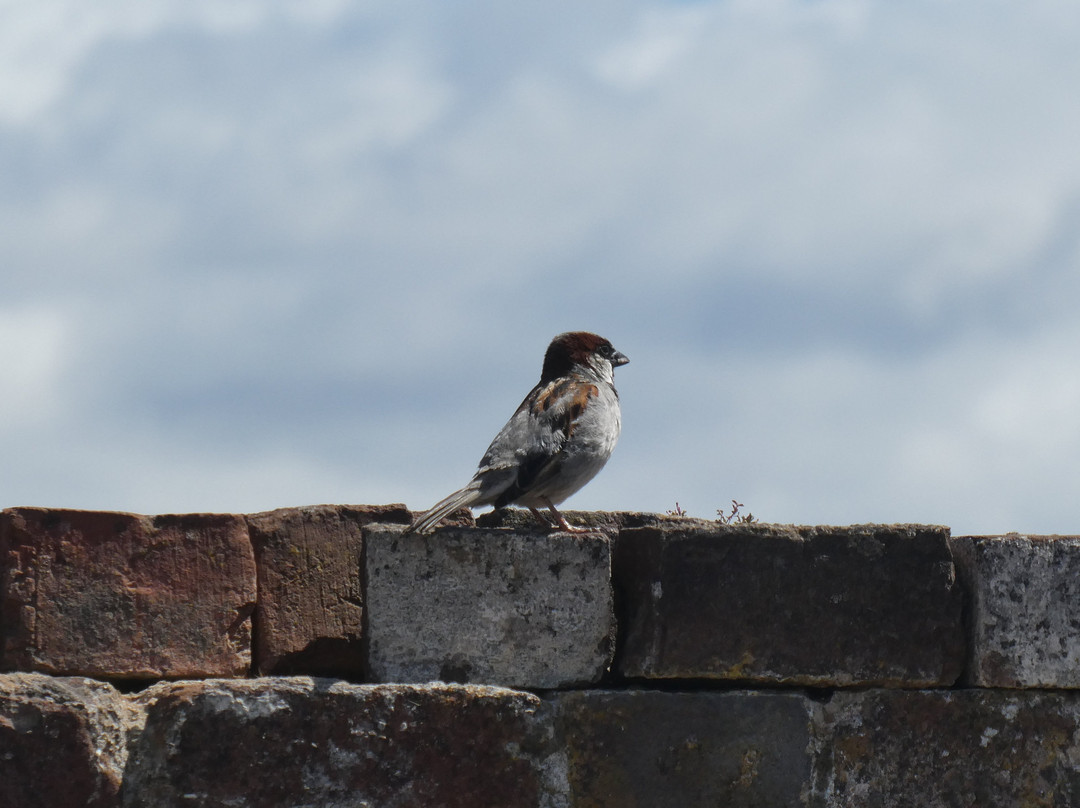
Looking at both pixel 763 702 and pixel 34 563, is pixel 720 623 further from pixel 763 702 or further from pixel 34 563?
pixel 34 563

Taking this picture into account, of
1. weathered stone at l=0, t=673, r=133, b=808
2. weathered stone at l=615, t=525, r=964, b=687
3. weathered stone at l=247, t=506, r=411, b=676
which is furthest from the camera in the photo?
weathered stone at l=247, t=506, r=411, b=676

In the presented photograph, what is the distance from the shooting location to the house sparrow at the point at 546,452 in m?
4.64

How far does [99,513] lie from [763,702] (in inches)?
85.4

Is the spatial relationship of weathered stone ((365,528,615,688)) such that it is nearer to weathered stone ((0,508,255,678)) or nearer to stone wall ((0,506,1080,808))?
stone wall ((0,506,1080,808))

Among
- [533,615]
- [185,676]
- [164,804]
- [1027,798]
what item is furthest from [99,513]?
[1027,798]

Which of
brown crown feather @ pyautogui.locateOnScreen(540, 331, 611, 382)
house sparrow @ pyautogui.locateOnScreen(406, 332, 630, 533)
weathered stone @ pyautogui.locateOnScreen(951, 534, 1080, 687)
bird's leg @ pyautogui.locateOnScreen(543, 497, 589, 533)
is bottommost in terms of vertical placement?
weathered stone @ pyautogui.locateOnScreen(951, 534, 1080, 687)

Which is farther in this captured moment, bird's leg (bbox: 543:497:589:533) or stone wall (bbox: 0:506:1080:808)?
bird's leg (bbox: 543:497:589:533)

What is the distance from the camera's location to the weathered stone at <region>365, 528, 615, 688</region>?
4219 mm

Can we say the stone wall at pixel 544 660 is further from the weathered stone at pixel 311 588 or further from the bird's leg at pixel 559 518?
the bird's leg at pixel 559 518

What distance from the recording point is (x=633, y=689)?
434 centimetres

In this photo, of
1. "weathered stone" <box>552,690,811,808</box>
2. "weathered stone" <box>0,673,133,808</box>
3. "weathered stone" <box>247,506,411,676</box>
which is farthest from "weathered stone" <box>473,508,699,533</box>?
"weathered stone" <box>0,673,133,808</box>

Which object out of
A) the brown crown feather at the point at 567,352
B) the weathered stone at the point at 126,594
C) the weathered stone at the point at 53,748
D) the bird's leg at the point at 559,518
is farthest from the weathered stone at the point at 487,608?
the brown crown feather at the point at 567,352

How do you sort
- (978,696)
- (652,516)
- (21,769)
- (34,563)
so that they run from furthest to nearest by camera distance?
(652,516) → (978,696) → (34,563) → (21,769)

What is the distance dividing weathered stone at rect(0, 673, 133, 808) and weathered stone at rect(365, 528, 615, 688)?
0.81m
